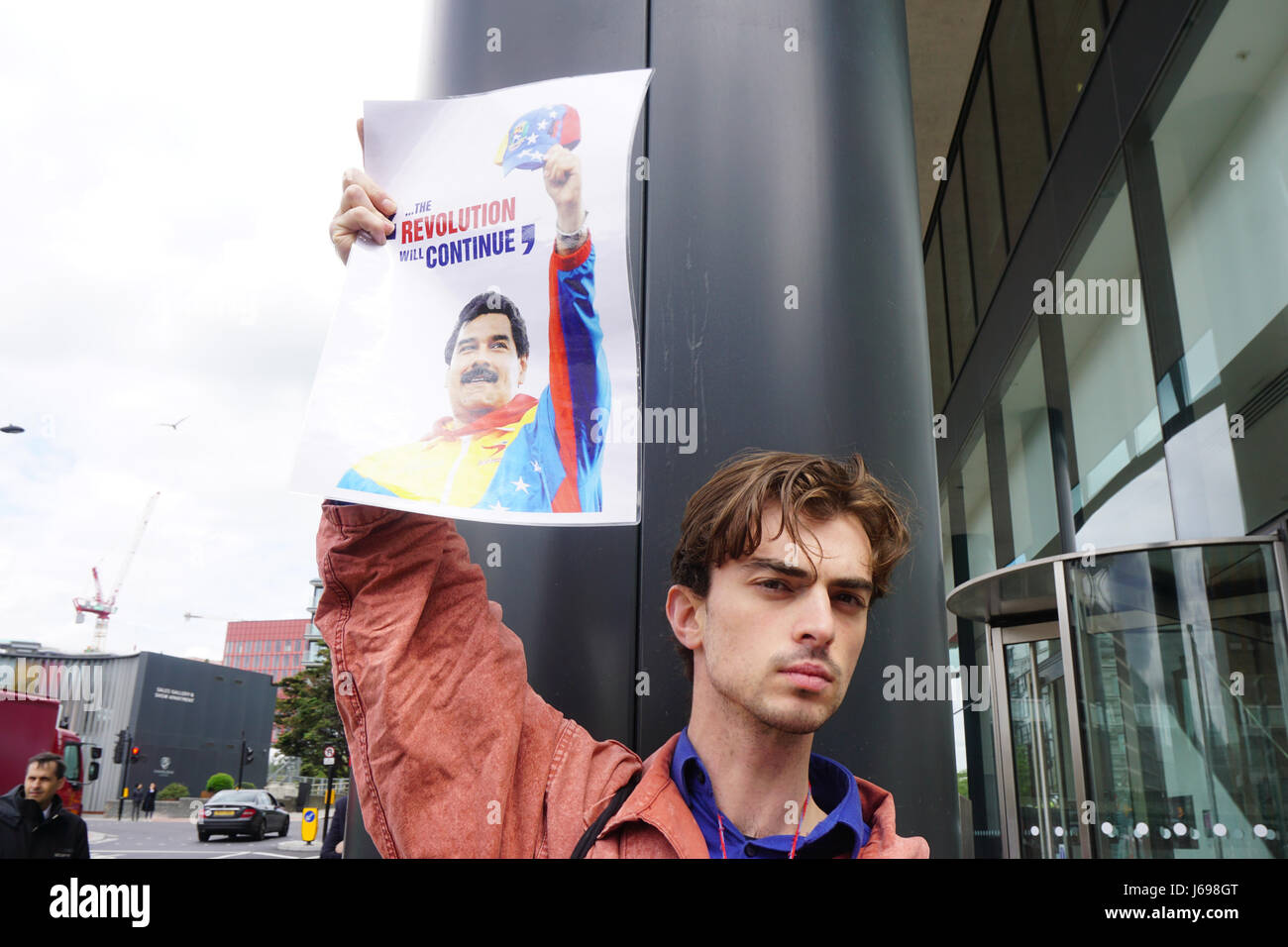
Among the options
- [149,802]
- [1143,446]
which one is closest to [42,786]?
[1143,446]

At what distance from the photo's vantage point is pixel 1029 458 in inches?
418

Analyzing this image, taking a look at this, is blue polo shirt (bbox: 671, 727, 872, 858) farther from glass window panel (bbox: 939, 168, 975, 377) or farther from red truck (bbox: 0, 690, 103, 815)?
glass window panel (bbox: 939, 168, 975, 377)

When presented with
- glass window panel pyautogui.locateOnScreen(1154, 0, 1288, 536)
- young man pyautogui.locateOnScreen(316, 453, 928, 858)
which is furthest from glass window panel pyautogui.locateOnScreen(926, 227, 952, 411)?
young man pyautogui.locateOnScreen(316, 453, 928, 858)

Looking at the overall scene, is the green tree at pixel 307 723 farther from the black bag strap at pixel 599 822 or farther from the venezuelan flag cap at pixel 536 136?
the venezuelan flag cap at pixel 536 136

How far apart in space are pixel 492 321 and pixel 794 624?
784mm

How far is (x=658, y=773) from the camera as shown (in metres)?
1.78

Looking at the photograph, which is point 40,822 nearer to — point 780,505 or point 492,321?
point 492,321

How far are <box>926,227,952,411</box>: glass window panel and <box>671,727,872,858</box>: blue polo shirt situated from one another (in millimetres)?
14914

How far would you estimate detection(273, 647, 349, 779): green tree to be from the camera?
36375 millimetres

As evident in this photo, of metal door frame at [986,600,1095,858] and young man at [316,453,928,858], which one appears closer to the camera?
young man at [316,453,928,858]

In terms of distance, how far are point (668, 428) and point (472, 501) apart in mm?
713

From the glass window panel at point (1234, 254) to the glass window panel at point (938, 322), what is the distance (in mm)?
9283

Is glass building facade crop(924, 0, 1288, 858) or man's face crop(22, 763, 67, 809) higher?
glass building facade crop(924, 0, 1288, 858)
